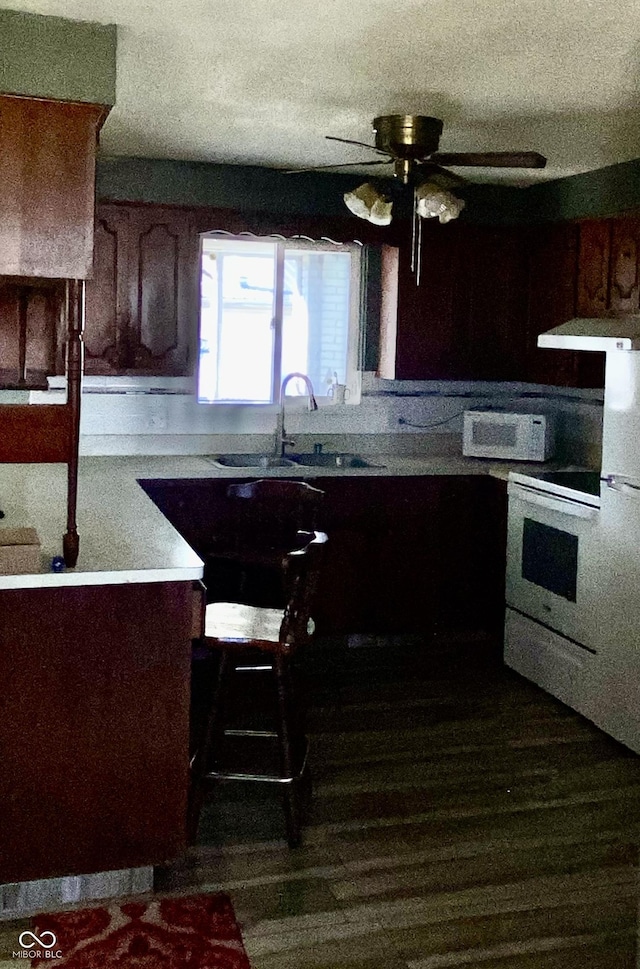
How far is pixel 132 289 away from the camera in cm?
492

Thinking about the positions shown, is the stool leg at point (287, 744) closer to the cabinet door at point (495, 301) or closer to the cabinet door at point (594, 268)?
the cabinet door at point (594, 268)

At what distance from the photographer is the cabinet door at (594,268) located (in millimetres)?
4789

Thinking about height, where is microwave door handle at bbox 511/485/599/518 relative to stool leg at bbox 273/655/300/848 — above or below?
above

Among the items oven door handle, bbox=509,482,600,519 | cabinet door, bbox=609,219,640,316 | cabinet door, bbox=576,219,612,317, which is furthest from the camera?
cabinet door, bbox=576,219,612,317

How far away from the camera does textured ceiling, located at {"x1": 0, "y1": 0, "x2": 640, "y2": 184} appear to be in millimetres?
2668

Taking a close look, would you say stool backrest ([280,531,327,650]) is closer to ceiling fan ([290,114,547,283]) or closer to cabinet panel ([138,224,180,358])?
ceiling fan ([290,114,547,283])

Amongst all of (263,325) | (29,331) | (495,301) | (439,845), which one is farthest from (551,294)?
(439,845)

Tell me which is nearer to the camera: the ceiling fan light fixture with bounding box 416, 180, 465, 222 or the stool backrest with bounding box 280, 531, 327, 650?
the stool backrest with bounding box 280, 531, 327, 650

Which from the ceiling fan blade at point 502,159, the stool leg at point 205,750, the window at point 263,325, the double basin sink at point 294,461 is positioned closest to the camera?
the stool leg at point 205,750

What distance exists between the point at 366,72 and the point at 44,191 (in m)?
1.12

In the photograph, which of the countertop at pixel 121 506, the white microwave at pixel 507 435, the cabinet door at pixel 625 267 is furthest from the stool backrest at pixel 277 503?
the cabinet door at pixel 625 267

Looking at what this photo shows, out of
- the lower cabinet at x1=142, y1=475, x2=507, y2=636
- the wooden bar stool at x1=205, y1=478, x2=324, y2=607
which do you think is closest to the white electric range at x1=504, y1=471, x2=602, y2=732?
the lower cabinet at x1=142, y1=475, x2=507, y2=636

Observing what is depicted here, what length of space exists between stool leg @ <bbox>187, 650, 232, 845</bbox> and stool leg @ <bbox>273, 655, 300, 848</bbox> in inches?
6.4

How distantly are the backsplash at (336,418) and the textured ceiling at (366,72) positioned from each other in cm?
127
